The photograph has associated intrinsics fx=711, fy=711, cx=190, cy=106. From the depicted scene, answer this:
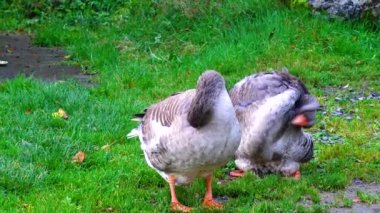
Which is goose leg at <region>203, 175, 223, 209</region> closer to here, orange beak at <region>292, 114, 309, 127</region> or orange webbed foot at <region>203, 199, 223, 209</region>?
orange webbed foot at <region>203, 199, 223, 209</region>

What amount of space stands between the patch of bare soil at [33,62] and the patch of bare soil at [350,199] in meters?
4.70

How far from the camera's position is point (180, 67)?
10.1 meters

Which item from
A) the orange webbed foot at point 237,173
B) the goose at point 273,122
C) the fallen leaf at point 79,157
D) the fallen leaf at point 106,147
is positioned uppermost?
the goose at point 273,122

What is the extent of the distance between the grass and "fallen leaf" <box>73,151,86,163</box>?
0.05m

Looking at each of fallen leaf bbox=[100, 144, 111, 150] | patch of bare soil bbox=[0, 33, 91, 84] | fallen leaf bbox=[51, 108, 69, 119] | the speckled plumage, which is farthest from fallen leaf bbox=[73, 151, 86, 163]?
patch of bare soil bbox=[0, 33, 91, 84]

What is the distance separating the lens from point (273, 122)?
588 centimetres

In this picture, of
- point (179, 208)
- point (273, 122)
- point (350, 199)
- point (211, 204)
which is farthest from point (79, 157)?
point (350, 199)

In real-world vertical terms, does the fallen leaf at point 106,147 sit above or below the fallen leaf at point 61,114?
above

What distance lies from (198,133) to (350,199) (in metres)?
1.54

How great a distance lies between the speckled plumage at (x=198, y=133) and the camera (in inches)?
191

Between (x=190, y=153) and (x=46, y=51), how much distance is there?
24.2ft

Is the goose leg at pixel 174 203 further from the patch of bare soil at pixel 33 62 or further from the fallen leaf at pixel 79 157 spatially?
the patch of bare soil at pixel 33 62

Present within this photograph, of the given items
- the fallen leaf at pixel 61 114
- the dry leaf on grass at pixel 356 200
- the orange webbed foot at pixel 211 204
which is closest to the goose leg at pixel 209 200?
the orange webbed foot at pixel 211 204

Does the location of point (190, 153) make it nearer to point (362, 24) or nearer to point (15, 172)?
point (15, 172)
